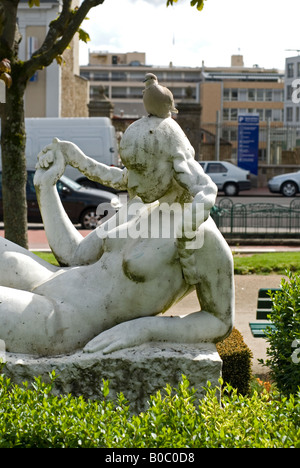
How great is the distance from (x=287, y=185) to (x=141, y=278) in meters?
25.1

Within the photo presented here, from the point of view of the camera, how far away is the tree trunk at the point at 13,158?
8.41m

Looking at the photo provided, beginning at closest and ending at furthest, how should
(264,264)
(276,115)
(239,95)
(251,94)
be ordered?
(264,264) < (239,95) < (251,94) < (276,115)

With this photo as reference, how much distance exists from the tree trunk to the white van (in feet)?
47.3

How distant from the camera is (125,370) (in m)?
4.17

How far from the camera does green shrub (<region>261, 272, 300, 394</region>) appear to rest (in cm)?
502

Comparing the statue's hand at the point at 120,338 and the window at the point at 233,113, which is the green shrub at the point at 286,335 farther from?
the window at the point at 233,113

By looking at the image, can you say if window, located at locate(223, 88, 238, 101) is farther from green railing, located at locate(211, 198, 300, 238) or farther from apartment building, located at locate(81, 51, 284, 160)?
green railing, located at locate(211, 198, 300, 238)

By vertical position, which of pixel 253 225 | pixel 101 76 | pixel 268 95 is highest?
pixel 101 76

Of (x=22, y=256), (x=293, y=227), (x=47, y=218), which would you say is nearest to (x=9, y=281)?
(x=22, y=256)

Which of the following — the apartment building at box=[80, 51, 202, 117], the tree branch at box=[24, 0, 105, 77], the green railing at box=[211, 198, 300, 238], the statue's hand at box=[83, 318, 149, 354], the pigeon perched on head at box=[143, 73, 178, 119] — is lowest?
the green railing at box=[211, 198, 300, 238]

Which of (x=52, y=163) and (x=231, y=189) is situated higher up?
(x=52, y=163)

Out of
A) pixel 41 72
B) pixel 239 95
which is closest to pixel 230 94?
pixel 239 95

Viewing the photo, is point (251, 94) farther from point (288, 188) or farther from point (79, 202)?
point (79, 202)

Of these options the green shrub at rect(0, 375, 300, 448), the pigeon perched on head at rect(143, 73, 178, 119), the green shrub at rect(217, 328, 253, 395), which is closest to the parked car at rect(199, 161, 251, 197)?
the green shrub at rect(217, 328, 253, 395)
